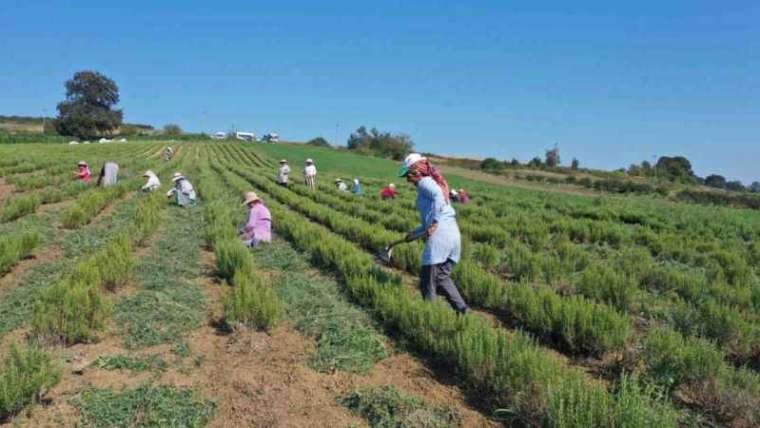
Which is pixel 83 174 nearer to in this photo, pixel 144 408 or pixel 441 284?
pixel 441 284

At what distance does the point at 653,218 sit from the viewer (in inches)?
629

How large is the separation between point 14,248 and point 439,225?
5.78m

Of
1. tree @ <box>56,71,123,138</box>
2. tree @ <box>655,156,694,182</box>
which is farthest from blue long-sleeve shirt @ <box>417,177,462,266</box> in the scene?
tree @ <box>56,71,123,138</box>

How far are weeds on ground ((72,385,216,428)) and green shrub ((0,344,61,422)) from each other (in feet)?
0.81

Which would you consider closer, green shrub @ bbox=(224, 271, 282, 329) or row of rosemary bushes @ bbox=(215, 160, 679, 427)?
row of rosemary bushes @ bbox=(215, 160, 679, 427)

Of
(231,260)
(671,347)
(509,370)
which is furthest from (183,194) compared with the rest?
(671,347)

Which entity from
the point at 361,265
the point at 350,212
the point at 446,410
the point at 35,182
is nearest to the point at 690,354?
the point at 446,410

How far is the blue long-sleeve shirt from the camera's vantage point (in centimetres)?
521

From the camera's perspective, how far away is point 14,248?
6.84m

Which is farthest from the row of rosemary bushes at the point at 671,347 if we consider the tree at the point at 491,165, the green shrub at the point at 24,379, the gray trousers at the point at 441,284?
the tree at the point at 491,165

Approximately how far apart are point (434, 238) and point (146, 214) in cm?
765

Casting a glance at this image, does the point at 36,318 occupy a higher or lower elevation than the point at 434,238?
lower

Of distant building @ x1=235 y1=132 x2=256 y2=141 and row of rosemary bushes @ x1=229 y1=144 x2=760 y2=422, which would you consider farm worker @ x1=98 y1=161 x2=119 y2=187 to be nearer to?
row of rosemary bushes @ x1=229 y1=144 x2=760 y2=422

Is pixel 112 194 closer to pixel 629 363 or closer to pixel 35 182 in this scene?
pixel 35 182
